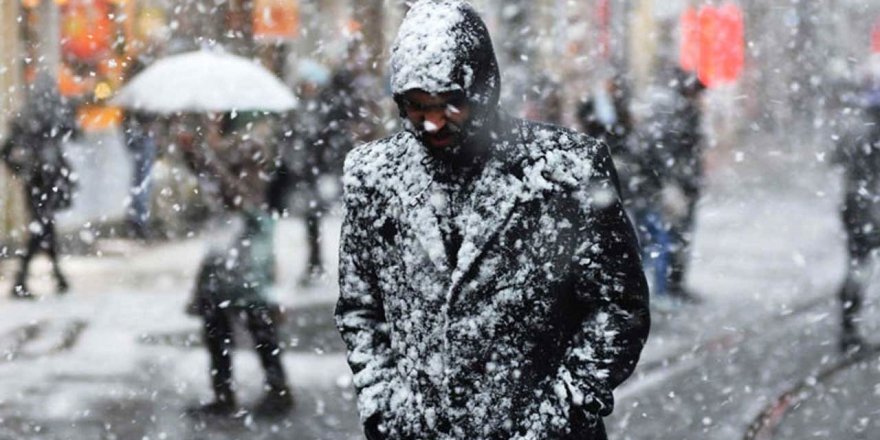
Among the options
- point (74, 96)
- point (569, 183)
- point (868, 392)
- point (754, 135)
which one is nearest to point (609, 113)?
point (868, 392)

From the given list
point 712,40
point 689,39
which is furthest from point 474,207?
point 712,40

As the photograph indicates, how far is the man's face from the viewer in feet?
8.64

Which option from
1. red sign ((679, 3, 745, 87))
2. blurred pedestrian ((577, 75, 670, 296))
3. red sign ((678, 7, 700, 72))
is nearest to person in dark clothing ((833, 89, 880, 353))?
blurred pedestrian ((577, 75, 670, 296))

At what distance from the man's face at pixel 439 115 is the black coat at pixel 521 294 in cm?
11

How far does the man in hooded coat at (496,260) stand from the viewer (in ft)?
8.80

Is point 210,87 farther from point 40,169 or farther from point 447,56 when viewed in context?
point 447,56

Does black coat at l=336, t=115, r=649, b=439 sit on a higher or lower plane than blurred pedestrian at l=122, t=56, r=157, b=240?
higher

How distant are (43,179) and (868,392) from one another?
7284 millimetres

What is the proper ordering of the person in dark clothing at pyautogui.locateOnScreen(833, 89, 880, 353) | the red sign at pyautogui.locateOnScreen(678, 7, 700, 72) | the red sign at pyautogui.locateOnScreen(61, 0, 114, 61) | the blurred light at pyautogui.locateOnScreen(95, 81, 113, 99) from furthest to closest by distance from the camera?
the red sign at pyautogui.locateOnScreen(678, 7, 700, 72)
the blurred light at pyautogui.locateOnScreen(95, 81, 113, 99)
the red sign at pyautogui.locateOnScreen(61, 0, 114, 61)
the person in dark clothing at pyautogui.locateOnScreen(833, 89, 880, 353)

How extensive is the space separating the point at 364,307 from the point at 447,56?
651 millimetres

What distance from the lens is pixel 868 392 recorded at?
24.5ft

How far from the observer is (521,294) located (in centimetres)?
268

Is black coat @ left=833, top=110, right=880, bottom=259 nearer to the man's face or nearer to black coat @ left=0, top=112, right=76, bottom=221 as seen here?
black coat @ left=0, top=112, right=76, bottom=221

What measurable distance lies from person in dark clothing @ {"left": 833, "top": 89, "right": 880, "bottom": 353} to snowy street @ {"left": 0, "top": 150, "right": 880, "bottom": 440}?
0.88 ft
